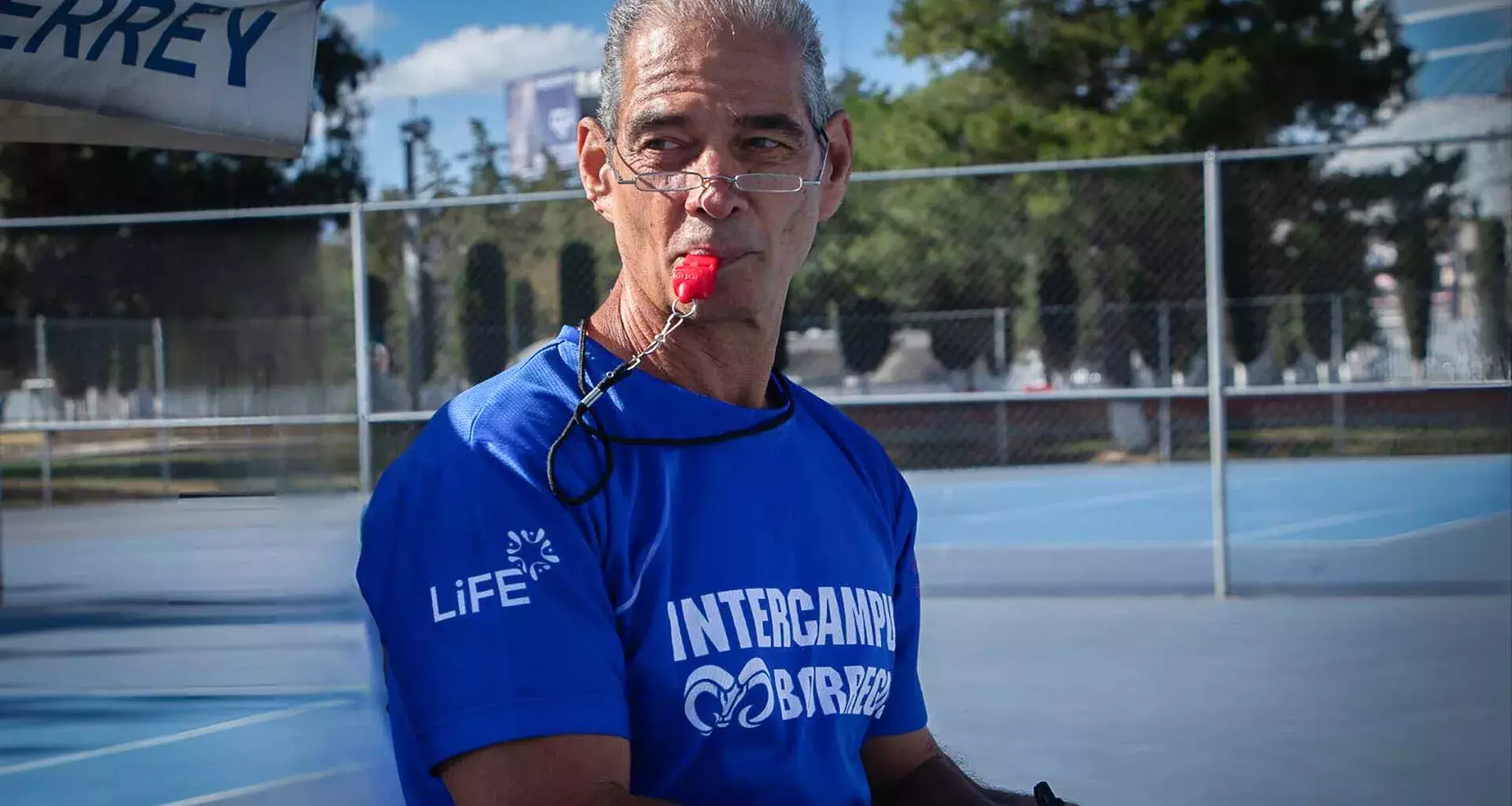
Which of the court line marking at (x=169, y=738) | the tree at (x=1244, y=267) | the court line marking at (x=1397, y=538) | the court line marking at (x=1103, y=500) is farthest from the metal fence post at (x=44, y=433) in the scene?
the tree at (x=1244, y=267)

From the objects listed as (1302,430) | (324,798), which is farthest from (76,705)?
(1302,430)

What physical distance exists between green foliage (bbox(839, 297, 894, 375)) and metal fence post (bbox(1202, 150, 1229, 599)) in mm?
4691

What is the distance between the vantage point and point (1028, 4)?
29188 millimetres

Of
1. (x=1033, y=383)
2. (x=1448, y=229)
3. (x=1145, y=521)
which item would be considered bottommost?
(x=1145, y=521)

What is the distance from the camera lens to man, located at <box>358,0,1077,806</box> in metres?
1.45

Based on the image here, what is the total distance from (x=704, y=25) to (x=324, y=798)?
4365mm

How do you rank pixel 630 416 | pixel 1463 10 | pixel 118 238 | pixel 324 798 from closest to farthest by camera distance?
pixel 630 416 < pixel 324 798 < pixel 118 238 < pixel 1463 10

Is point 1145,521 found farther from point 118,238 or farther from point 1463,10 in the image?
point 1463,10

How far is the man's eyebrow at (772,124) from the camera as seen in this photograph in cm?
171

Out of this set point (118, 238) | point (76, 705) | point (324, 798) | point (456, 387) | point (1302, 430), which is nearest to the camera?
point (324, 798)

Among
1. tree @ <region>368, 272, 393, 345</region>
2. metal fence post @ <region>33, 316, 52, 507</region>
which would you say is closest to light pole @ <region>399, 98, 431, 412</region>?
tree @ <region>368, 272, 393, 345</region>

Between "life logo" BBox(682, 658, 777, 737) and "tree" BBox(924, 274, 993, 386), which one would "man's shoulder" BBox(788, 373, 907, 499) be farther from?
"tree" BBox(924, 274, 993, 386)

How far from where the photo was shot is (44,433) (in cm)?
1583

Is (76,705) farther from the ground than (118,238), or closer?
closer
